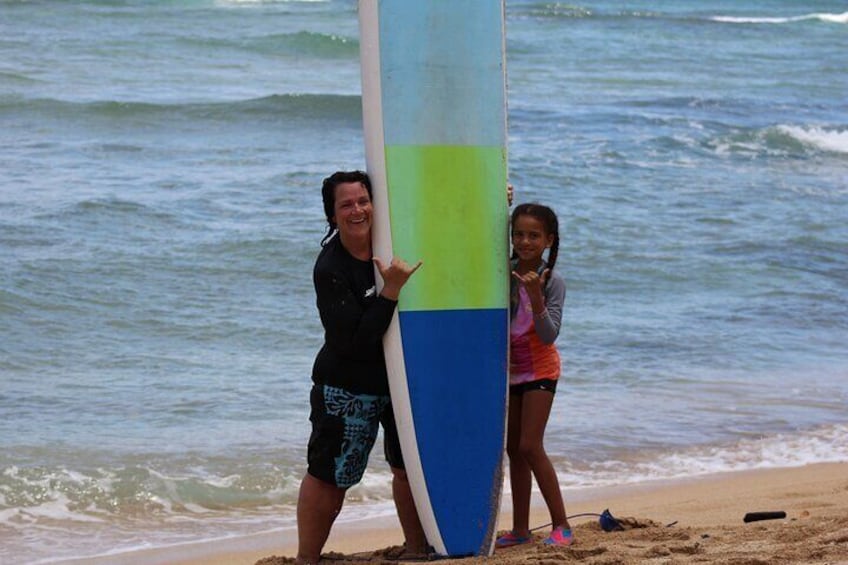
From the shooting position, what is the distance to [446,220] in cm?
416

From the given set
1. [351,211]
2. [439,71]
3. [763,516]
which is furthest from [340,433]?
[763,516]

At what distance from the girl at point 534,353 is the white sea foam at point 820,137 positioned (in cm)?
1250

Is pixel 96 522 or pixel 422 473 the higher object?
pixel 422 473

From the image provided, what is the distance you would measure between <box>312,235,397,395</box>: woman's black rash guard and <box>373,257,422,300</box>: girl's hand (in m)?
0.02

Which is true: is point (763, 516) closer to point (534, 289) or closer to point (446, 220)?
point (534, 289)

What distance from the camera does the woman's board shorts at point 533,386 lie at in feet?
14.0

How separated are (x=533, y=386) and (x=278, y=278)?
208 inches

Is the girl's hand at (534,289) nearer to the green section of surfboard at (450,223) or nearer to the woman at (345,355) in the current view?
the green section of surfboard at (450,223)

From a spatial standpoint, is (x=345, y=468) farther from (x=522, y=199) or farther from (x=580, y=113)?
(x=580, y=113)

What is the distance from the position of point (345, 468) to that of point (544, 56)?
2079 cm

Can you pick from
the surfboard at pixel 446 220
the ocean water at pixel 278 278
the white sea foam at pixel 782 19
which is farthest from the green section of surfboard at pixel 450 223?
the white sea foam at pixel 782 19

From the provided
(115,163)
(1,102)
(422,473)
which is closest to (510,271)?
(422,473)

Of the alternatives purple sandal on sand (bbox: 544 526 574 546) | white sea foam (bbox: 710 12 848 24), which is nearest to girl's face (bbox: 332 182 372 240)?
purple sandal on sand (bbox: 544 526 574 546)

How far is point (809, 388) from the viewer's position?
23.7 ft
